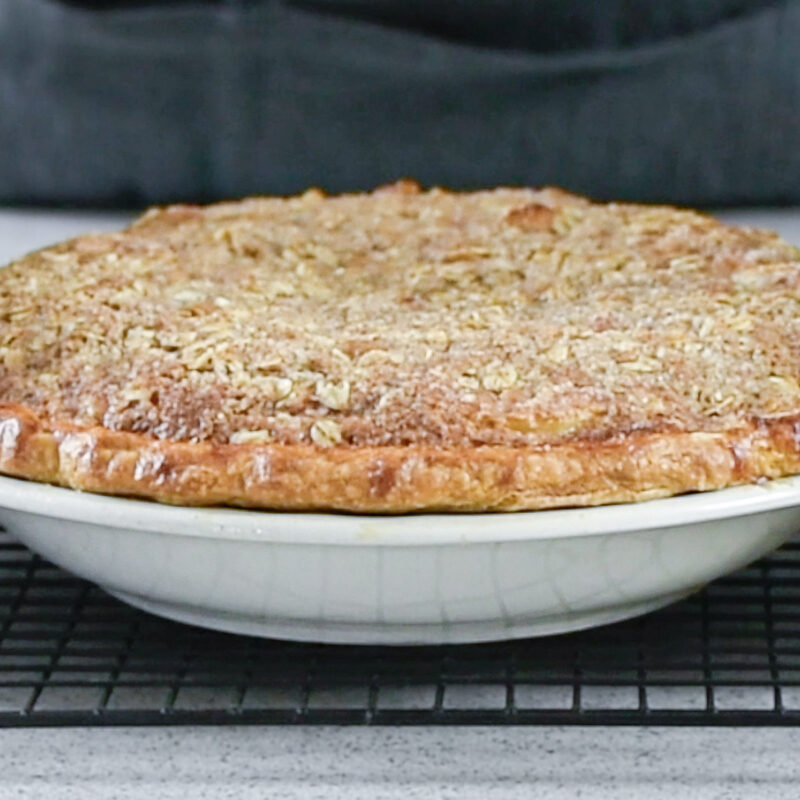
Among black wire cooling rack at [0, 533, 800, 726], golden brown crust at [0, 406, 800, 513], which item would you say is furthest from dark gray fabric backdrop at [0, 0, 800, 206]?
golden brown crust at [0, 406, 800, 513]

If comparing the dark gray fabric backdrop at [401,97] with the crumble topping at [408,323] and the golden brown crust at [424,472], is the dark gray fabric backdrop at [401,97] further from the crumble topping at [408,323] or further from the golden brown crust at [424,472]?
the golden brown crust at [424,472]

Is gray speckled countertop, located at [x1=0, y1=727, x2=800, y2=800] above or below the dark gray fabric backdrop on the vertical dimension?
above

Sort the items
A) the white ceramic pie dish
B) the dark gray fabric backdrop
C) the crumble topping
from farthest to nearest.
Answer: the dark gray fabric backdrop
the crumble topping
the white ceramic pie dish

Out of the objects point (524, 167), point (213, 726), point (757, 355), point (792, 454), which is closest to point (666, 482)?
point (792, 454)

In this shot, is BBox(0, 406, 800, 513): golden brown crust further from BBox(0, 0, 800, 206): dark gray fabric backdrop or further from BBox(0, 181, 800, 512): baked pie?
BBox(0, 0, 800, 206): dark gray fabric backdrop

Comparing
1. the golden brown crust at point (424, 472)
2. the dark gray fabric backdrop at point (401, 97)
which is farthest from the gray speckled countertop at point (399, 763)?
the dark gray fabric backdrop at point (401, 97)

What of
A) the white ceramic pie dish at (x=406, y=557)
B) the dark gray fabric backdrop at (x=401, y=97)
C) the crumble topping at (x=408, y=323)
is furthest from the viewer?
the dark gray fabric backdrop at (x=401, y=97)

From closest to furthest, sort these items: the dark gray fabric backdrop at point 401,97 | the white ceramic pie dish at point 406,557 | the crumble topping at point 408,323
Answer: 1. the white ceramic pie dish at point 406,557
2. the crumble topping at point 408,323
3. the dark gray fabric backdrop at point 401,97
